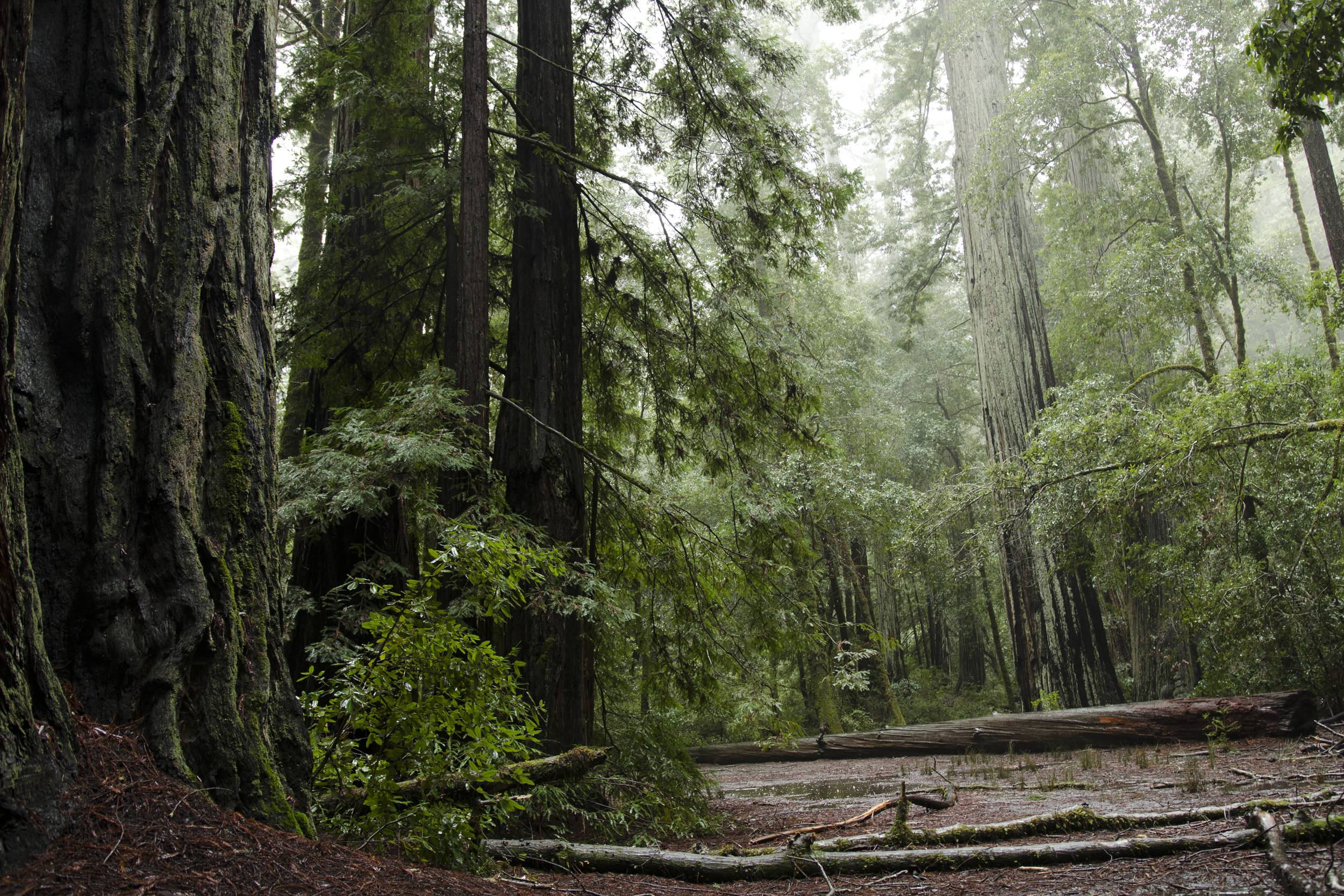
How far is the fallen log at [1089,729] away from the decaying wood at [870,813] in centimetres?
121

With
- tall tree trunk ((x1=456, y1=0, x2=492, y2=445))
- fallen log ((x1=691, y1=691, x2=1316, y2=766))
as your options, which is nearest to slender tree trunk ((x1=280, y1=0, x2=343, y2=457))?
tall tree trunk ((x1=456, y1=0, x2=492, y2=445))

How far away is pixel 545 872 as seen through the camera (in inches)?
151

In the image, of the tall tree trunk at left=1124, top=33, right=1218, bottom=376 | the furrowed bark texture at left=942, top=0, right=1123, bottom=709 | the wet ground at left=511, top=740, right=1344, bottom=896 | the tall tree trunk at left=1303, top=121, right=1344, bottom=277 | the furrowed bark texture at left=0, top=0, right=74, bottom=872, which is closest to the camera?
the furrowed bark texture at left=0, top=0, right=74, bottom=872

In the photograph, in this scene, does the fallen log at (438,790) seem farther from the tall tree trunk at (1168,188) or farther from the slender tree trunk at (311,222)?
the tall tree trunk at (1168,188)

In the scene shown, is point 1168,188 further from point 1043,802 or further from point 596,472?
point 596,472

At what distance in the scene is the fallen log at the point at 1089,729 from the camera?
777 cm

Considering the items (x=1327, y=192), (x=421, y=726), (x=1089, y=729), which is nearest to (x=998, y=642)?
(x=1089, y=729)

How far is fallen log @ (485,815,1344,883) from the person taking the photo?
3102 millimetres

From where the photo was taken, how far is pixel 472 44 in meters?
5.88

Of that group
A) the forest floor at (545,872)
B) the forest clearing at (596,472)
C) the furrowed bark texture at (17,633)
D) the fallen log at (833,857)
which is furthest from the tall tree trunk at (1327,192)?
the furrowed bark texture at (17,633)

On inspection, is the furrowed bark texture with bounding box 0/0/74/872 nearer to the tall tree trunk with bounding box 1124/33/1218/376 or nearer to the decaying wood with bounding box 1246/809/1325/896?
the decaying wood with bounding box 1246/809/1325/896

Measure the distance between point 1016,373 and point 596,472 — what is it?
7.81 metres

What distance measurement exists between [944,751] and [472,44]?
993 centimetres

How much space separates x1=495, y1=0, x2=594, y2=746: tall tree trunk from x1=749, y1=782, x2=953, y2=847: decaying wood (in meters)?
1.60
